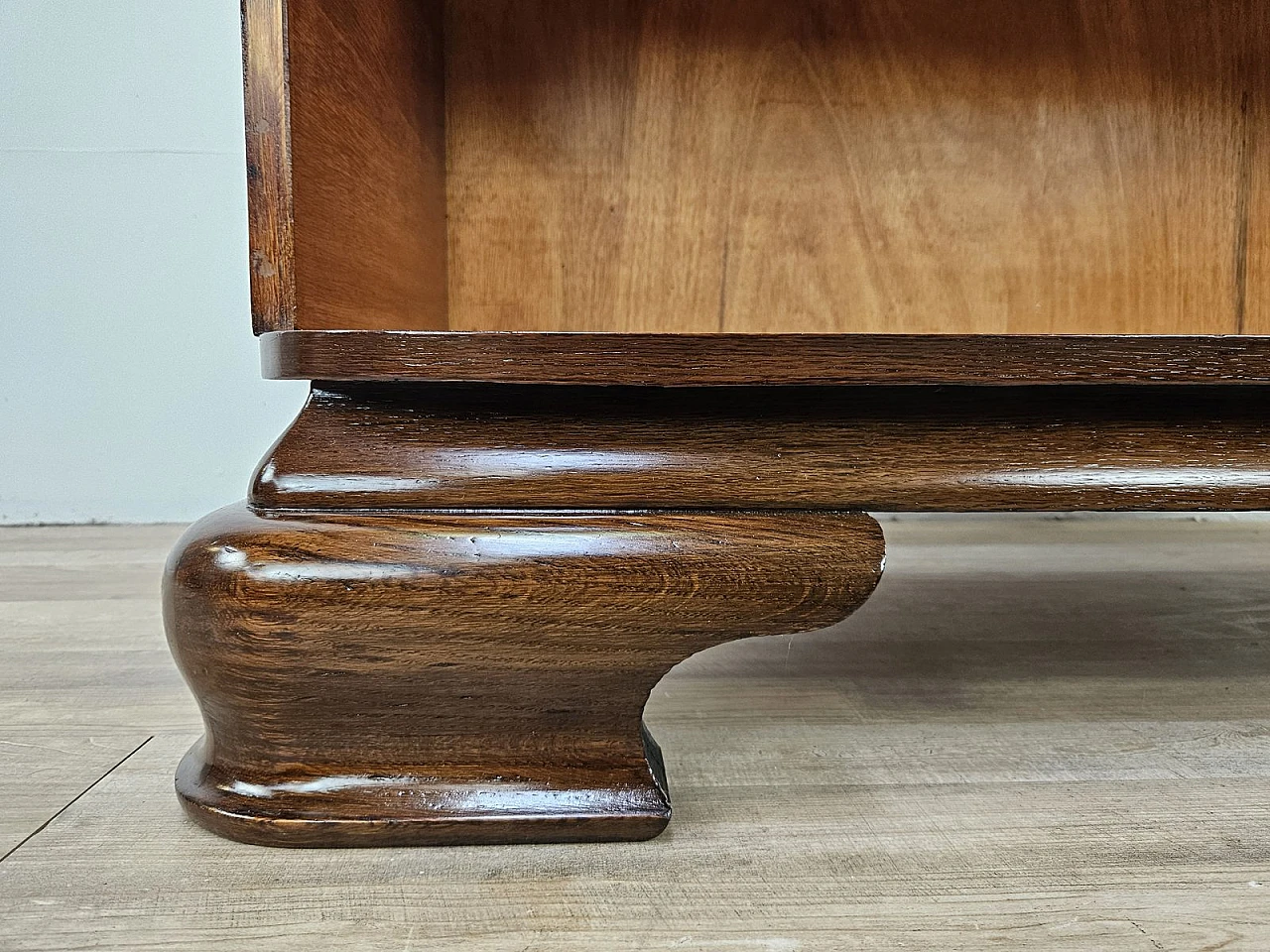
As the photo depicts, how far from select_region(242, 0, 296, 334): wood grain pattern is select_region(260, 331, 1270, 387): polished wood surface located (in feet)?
0.11

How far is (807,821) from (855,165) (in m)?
0.59

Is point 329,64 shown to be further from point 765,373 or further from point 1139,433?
point 1139,433

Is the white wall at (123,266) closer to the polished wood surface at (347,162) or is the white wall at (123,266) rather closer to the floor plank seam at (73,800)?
the polished wood surface at (347,162)

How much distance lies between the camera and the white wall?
4.91ft

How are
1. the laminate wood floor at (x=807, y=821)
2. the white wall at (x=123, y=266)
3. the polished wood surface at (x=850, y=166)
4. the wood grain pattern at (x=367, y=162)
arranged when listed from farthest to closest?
the white wall at (x=123, y=266), the polished wood surface at (x=850, y=166), the wood grain pattern at (x=367, y=162), the laminate wood floor at (x=807, y=821)

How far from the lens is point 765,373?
429mm

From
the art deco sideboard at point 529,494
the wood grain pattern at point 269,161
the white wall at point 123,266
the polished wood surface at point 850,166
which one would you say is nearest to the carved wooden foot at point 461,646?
the art deco sideboard at point 529,494

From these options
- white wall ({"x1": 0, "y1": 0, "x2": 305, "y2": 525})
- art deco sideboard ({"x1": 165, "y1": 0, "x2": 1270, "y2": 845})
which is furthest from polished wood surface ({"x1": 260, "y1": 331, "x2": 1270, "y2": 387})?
white wall ({"x1": 0, "y1": 0, "x2": 305, "y2": 525})

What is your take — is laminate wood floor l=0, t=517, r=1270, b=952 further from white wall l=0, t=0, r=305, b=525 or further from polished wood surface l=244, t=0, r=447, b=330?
white wall l=0, t=0, r=305, b=525

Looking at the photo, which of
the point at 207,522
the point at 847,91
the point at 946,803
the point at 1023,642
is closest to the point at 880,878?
the point at 946,803

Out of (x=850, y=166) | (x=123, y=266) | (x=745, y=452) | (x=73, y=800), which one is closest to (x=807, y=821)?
(x=745, y=452)

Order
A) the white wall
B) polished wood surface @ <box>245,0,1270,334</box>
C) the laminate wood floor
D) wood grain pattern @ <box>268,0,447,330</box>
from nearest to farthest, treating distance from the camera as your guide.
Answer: the laminate wood floor → wood grain pattern @ <box>268,0,447,330</box> → polished wood surface @ <box>245,0,1270,334</box> → the white wall

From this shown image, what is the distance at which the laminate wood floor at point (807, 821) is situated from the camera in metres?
0.37

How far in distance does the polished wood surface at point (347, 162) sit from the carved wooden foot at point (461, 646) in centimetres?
13
